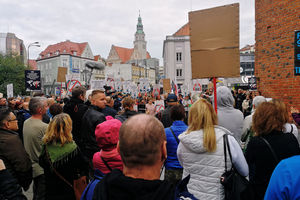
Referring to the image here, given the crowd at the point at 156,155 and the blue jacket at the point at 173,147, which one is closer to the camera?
the crowd at the point at 156,155

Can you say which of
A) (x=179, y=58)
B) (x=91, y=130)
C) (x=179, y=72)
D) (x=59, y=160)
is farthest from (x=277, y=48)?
(x=179, y=58)

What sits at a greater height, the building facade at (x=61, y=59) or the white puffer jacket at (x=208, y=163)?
the building facade at (x=61, y=59)

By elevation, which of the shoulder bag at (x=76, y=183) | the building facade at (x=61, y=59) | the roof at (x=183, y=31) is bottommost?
the shoulder bag at (x=76, y=183)

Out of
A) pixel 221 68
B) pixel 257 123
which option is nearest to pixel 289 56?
pixel 221 68

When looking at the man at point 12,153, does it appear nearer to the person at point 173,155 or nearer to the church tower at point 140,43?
the person at point 173,155

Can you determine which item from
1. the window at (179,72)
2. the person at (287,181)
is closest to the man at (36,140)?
the person at (287,181)

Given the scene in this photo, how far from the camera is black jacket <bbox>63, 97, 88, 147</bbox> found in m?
4.88

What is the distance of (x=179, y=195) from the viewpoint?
1.33 meters

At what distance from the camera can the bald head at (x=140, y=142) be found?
4.19ft

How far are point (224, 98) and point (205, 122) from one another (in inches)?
62.4

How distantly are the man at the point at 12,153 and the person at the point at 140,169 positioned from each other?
1900 millimetres

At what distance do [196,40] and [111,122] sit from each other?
94.2 inches

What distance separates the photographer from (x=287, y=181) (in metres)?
1.30

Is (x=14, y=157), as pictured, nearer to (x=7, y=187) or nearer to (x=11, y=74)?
(x=7, y=187)
